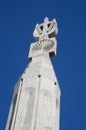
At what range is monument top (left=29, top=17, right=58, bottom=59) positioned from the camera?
1662cm

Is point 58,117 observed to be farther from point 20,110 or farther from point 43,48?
point 43,48

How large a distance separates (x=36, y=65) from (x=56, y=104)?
266cm

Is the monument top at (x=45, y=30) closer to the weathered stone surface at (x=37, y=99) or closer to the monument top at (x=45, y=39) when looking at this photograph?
the monument top at (x=45, y=39)

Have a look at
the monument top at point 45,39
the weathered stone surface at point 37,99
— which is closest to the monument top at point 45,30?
the monument top at point 45,39

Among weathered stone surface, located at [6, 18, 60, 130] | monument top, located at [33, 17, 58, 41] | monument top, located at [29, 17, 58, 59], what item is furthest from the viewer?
monument top, located at [33, 17, 58, 41]

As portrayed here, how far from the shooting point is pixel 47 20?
2084 cm

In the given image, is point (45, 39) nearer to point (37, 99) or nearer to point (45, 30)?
point (45, 30)

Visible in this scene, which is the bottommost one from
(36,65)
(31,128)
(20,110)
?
(31,128)

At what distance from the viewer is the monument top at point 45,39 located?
655 inches

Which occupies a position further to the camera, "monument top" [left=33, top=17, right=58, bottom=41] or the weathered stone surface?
"monument top" [left=33, top=17, right=58, bottom=41]

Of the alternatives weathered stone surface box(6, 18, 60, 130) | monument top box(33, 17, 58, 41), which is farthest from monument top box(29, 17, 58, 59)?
weathered stone surface box(6, 18, 60, 130)

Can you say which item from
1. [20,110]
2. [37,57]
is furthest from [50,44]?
[20,110]

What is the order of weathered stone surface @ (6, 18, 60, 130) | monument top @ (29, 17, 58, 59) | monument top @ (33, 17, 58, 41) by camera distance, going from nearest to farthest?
weathered stone surface @ (6, 18, 60, 130), monument top @ (29, 17, 58, 59), monument top @ (33, 17, 58, 41)

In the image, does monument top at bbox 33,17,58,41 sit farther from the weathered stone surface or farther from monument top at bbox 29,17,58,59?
the weathered stone surface
